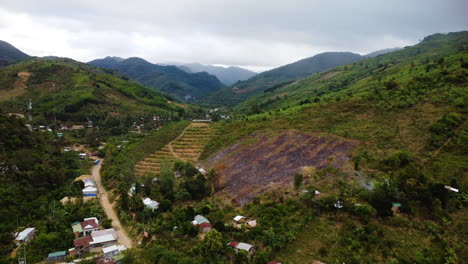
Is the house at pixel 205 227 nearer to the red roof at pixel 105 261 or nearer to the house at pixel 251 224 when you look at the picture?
the house at pixel 251 224

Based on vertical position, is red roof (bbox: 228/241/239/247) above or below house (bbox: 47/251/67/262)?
above

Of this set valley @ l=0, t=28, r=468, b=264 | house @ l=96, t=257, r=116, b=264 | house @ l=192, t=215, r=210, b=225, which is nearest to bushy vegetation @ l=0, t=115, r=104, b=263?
valley @ l=0, t=28, r=468, b=264

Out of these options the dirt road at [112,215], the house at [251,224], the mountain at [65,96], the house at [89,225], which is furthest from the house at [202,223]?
the mountain at [65,96]

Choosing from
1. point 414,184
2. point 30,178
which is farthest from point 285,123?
point 30,178

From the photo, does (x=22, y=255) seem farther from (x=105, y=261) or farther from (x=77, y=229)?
(x=105, y=261)

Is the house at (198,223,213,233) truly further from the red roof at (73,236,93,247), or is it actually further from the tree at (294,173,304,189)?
the tree at (294,173,304,189)

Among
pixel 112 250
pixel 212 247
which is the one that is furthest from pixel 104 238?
pixel 212 247
